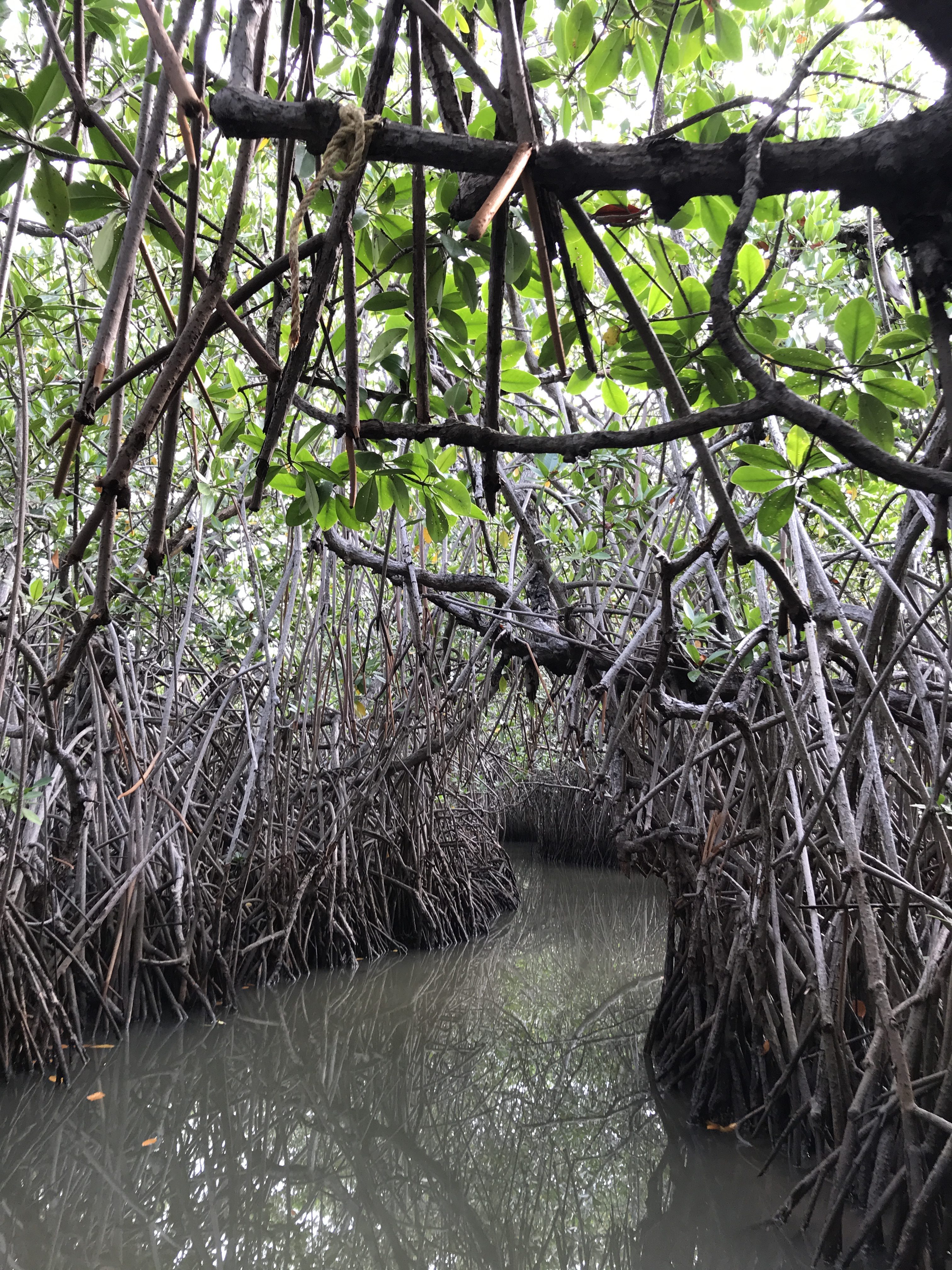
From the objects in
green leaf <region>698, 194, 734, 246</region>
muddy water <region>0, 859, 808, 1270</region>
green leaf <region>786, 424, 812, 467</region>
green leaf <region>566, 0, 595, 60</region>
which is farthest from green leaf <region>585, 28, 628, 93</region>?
muddy water <region>0, 859, 808, 1270</region>

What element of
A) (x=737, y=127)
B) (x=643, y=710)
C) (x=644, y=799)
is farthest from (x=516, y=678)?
(x=737, y=127)

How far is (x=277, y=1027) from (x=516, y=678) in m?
1.89

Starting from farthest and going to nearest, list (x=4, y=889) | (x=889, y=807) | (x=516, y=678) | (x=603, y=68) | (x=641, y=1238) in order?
(x=516, y=678), (x=889, y=807), (x=4, y=889), (x=641, y=1238), (x=603, y=68)

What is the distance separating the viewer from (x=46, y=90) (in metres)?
0.79

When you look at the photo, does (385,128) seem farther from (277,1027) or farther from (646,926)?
(646,926)

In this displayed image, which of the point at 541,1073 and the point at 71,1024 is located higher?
the point at 71,1024

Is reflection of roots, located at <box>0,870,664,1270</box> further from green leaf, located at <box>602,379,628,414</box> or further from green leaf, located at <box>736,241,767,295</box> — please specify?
green leaf, located at <box>736,241,767,295</box>

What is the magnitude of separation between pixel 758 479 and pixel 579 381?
0.89 feet

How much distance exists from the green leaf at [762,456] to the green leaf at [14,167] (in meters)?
0.82

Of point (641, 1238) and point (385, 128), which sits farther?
point (641, 1238)

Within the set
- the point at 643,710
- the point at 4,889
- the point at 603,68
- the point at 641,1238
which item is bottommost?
the point at 641,1238

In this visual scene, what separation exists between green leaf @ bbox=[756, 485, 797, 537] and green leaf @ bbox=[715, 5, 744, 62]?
0.62 m

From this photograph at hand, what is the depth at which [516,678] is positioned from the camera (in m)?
3.51

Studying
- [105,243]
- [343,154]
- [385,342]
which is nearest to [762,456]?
[385,342]
